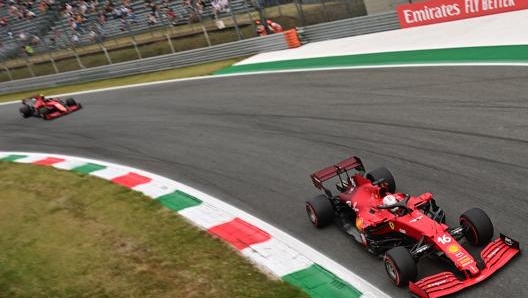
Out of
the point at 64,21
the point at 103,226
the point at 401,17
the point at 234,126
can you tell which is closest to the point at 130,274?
the point at 103,226

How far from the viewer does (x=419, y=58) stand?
14.7m

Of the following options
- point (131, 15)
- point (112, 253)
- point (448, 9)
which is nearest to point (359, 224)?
point (112, 253)

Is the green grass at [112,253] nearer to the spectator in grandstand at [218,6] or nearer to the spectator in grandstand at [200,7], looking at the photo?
the spectator in grandstand at [218,6]

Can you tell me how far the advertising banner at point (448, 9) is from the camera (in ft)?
54.9

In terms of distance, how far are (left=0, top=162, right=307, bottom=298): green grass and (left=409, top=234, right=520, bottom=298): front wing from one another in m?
1.45

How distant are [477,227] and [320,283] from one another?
75.5 inches

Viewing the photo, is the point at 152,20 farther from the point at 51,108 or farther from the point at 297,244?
the point at 297,244

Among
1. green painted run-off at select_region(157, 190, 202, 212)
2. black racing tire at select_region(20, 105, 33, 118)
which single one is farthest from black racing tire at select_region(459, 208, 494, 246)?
black racing tire at select_region(20, 105, 33, 118)

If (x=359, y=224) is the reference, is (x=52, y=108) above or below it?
above

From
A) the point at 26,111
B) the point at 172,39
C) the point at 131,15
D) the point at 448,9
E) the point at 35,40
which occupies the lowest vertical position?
the point at 448,9

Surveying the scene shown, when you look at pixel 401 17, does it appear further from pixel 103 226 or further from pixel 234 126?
pixel 103 226

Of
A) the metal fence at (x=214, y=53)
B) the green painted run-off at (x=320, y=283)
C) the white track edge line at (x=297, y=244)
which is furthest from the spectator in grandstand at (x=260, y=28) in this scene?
the green painted run-off at (x=320, y=283)

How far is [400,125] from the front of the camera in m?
10.3

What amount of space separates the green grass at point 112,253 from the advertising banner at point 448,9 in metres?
12.6
